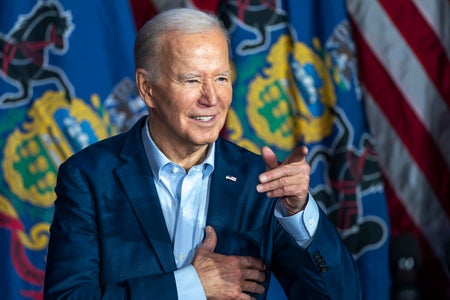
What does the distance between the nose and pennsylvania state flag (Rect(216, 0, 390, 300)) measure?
6.32 ft

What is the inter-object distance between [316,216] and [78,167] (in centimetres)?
63

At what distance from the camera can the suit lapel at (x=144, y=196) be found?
219 centimetres

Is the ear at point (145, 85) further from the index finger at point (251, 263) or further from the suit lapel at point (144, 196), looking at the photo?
the index finger at point (251, 263)

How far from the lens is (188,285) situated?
210 centimetres

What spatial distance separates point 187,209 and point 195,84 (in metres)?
0.32

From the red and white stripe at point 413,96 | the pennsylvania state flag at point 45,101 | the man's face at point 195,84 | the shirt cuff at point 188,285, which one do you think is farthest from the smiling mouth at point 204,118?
the red and white stripe at point 413,96

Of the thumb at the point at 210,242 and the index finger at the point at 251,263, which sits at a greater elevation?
the thumb at the point at 210,242

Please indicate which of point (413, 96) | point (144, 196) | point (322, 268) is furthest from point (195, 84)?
point (413, 96)

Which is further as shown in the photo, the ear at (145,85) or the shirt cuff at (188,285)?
the ear at (145,85)

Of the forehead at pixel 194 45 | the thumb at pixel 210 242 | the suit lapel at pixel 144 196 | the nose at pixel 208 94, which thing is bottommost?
the thumb at pixel 210 242

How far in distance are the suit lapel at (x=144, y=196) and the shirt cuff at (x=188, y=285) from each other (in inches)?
3.2

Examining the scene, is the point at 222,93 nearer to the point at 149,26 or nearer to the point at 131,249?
the point at 149,26

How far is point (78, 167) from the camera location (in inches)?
91.0

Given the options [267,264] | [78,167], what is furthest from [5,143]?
[267,264]
